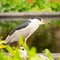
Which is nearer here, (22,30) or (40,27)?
(22,30)

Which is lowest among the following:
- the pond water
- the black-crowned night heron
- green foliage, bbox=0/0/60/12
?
green foliage, bbox=0/0/60/12

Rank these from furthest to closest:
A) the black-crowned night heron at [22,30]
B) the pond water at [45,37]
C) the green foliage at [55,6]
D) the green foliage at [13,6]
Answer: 1. the green foliage at [13,6]
2. the green foliage at [55,6]
3. the pond water at [45,37]
4. the black-crowned night heron at [22,30]

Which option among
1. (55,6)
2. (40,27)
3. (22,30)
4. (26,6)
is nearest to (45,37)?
(40,27)

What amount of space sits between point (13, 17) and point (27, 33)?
11.0 ft

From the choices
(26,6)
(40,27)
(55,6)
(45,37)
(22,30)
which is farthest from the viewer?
(26,6)

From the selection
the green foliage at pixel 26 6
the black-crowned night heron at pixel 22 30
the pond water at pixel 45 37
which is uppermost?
the black-crowned night heron at pixel 22 30

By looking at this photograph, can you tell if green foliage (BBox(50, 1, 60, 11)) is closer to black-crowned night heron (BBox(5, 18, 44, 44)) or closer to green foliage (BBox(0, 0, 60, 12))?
green foliage (BBox(0, 0, 60, 12))

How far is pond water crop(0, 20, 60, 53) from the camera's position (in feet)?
15.1

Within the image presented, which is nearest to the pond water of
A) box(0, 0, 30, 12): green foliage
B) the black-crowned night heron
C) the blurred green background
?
the blurred green background

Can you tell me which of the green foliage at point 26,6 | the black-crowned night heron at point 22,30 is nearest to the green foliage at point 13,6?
the green foliage at point 26,6

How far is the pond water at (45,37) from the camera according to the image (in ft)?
15.1

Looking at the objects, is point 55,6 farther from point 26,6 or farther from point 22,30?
point 22,30

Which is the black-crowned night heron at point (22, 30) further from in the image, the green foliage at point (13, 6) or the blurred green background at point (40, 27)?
the green foliage at point (13, 6)

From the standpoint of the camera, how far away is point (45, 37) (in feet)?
17.4
